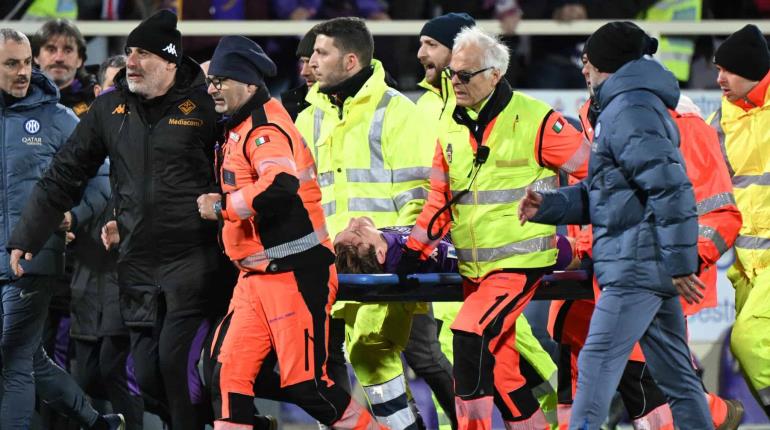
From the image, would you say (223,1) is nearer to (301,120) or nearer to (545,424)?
(301,120)

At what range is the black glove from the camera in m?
6.77

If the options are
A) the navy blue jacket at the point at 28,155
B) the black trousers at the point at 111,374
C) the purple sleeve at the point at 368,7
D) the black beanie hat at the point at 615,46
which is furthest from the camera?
the purple sleeve at the point at 368,7

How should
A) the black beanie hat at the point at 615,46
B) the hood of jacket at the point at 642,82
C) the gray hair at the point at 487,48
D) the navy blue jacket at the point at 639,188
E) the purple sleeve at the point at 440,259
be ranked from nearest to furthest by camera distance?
the navy blue jacket at the point at 639,188
the hood of jacket at the point at 642,82
the black beanie hat at the point at 615,46
the gray hair at the point at 487,48
the purple sleeve at the point at 440,259

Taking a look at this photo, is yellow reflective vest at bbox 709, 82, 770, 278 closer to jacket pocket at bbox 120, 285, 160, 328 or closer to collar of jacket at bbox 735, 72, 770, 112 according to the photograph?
collar of jacket at bbox 735, 72, 770, 112

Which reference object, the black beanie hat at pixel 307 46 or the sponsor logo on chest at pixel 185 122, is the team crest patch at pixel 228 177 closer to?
the sponsor logo on chest at pixel 185 122

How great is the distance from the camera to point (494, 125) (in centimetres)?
663

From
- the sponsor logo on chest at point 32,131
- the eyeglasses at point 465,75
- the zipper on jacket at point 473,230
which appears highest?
the eyeglasses at point 465,75

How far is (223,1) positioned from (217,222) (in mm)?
4271

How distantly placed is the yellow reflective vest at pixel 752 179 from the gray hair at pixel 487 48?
1439 millimetres

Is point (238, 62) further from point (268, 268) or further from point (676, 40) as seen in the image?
point (676, 40)

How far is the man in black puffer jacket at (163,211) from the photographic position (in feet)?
22.3

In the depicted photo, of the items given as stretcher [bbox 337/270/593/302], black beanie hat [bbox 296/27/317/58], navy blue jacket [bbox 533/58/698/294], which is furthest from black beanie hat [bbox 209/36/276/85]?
black beanie hat [bbox 296/27/317/58]

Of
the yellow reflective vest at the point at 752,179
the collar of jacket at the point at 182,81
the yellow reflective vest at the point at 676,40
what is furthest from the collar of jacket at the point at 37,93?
Answer: the yellow reflective vest at the point at 676,40

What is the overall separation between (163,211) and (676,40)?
5.15 m
